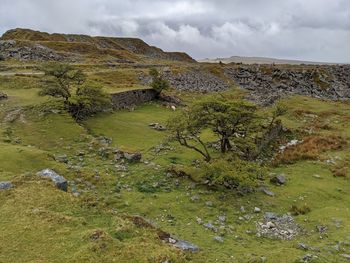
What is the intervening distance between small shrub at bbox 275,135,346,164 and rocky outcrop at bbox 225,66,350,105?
41586mm

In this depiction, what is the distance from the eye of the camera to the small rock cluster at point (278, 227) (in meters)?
22.2

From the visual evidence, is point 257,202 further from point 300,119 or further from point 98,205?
point 300,119

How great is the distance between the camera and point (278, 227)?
23.2 meters

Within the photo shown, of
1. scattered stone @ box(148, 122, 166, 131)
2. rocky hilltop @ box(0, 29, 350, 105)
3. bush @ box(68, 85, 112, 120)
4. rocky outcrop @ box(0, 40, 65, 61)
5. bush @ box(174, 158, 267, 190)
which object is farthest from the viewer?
rocky outcrop @ box(0, 40, 65, 61)

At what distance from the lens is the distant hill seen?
10866 cm

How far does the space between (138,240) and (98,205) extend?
5.19 metres

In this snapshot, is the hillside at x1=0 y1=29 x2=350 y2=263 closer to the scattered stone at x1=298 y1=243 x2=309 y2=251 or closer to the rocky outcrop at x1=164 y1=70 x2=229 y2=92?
the scattered stone at x1=298 y1=243 x2=309 y2=251

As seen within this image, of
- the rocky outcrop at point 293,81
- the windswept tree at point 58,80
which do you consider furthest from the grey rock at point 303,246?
the rocky outcrop at point 293,81

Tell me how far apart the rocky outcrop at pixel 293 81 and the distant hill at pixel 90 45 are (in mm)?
33002

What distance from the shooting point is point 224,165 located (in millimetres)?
27828

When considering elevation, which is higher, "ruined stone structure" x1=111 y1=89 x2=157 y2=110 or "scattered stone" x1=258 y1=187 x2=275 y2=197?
"ruined stone structure" x1=111 y1=89 x2=157 y2=110

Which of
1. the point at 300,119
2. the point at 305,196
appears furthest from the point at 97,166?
the point at 300,119

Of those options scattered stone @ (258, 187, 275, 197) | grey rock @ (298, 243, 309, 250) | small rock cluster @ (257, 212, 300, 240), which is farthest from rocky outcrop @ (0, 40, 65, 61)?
grey rock @ (298, 243, 309, 250)

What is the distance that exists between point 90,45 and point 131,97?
64879 millimetres
